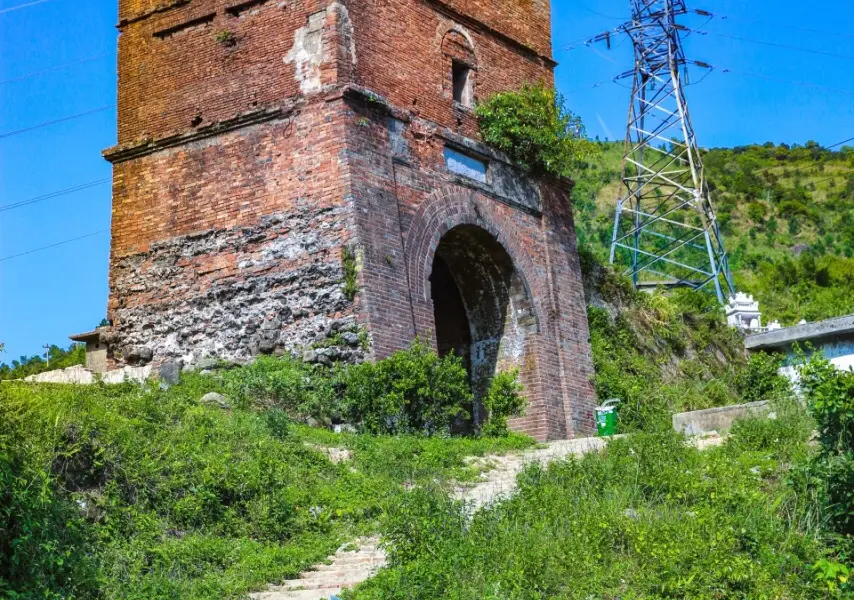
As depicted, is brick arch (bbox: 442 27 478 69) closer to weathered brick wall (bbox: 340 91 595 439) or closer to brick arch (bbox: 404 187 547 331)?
weathered brick wall (bbox: 340 91 595 439)

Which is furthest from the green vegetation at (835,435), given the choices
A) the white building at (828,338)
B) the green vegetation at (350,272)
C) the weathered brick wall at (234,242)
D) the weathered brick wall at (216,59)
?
the white building at (828,338)

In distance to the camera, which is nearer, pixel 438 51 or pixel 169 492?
pixel 169 492

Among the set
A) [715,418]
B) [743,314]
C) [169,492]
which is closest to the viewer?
[169,492]

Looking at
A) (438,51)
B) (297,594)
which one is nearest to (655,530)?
(297,594)

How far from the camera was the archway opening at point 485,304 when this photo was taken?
18938 millimetres

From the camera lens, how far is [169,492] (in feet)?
34.7

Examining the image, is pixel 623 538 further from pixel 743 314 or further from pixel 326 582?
pixel 743 314

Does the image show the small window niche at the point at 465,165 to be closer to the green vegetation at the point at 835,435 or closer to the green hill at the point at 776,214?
the green vegetation at the point at 835,435

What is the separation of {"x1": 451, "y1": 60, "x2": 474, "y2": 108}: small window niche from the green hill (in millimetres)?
20818

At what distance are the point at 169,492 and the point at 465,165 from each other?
927 centimetres

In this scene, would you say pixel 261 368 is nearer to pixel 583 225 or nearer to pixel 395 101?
pixel 395 101

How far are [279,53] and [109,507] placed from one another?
29.9 ft

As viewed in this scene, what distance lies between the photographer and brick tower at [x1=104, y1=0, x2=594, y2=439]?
54.7 ft

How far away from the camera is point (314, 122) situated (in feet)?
55.8
